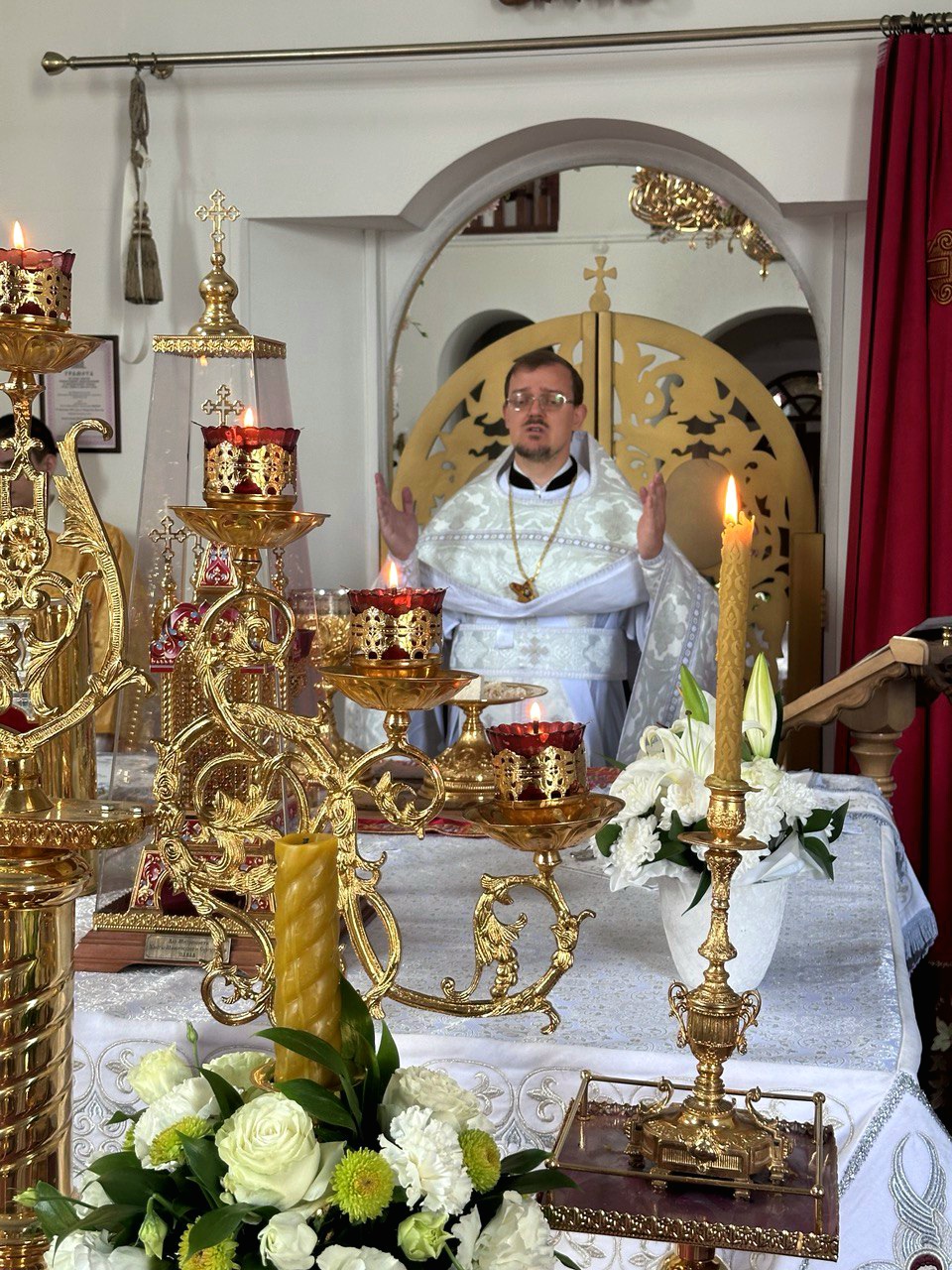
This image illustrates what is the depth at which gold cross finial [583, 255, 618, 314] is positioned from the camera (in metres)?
4.48

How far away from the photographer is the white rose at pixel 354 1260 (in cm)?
74

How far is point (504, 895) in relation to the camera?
1.13 m

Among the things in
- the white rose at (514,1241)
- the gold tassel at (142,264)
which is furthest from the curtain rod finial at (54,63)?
the white rose at (514,1241)

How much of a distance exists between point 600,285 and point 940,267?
3.49 ft

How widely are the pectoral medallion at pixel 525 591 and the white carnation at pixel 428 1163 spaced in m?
3.45

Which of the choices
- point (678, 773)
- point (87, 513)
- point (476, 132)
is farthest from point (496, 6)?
point (87, 513)

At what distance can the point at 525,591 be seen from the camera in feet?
13.9

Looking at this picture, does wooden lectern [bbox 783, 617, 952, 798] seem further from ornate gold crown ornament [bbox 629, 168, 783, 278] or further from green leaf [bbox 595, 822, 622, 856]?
ornate gold crown ornament [bbox 629, 168, 783, 278]

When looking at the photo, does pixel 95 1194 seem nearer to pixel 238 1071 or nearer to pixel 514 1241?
pixel 238 1071

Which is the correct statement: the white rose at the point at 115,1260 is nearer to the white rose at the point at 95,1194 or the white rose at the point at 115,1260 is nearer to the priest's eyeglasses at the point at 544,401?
the white rose at the point at 95,1194

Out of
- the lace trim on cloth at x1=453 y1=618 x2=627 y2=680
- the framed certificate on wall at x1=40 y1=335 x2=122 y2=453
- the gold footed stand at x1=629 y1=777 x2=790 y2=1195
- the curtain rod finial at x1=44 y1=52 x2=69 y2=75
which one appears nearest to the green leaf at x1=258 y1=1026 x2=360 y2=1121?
the gold footed stand at x1=629 y1=777 x2=790 y2=1195

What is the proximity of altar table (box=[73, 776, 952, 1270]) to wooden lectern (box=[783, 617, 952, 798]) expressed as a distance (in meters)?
0.73

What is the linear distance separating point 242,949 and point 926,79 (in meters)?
3.05

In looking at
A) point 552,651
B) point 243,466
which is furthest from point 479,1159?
point 552,651
